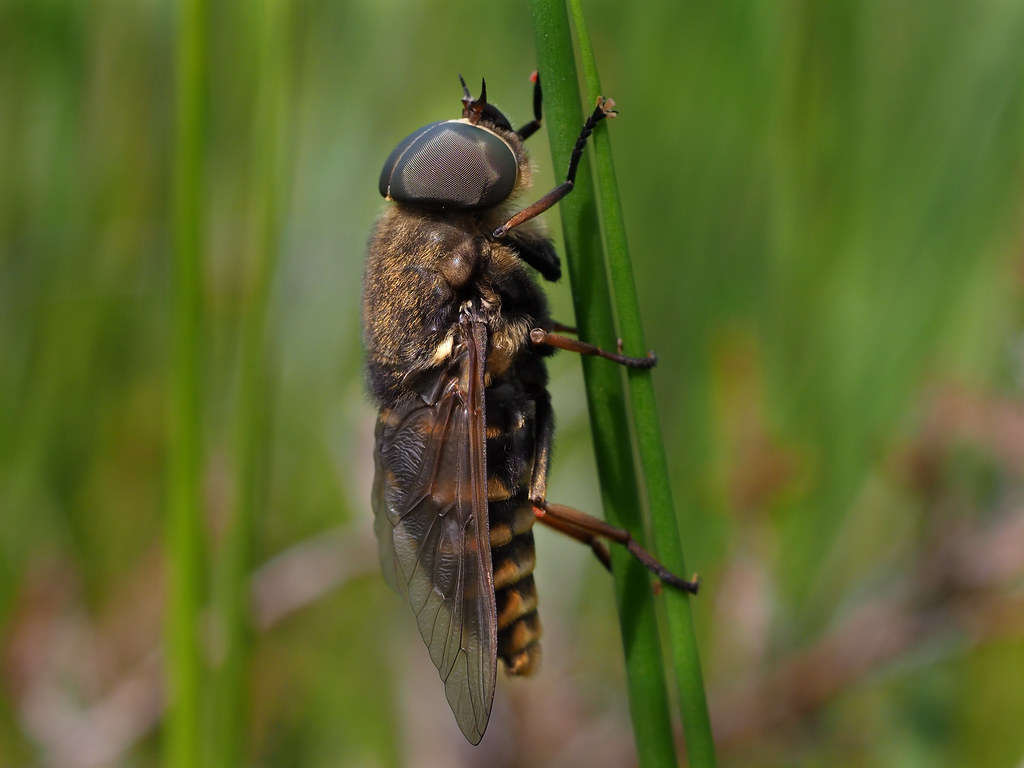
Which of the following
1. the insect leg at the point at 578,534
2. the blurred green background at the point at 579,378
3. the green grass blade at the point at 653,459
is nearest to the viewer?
the green grass blade at the point at 653,459

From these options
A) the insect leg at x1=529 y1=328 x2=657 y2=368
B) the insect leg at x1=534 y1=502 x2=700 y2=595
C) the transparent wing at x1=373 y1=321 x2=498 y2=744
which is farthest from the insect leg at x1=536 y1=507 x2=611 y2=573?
the insect leg at x1=529 y1=328 x2=657 y2=368

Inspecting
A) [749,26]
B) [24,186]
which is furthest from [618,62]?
[24,186]

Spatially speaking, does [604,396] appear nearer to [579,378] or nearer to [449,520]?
[449,520]

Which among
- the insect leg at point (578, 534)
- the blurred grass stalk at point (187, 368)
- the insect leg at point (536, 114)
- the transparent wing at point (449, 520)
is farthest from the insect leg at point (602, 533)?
the insect leg at point (536, 114)

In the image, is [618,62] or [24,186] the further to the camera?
[24,186]

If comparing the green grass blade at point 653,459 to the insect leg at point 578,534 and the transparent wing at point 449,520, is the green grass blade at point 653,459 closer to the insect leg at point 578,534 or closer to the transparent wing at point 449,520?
the transparent wing at point 449,520

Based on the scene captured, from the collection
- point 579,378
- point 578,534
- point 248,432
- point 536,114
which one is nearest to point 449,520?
point 578,534

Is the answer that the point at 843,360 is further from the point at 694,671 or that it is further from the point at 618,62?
the point at 694,671
